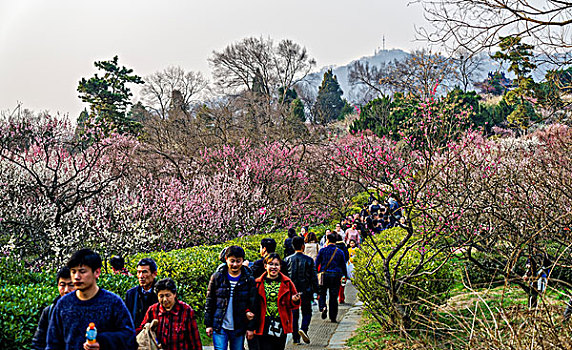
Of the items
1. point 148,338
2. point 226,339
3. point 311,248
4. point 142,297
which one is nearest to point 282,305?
point 226,339

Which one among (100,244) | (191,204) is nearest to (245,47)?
(191,204)

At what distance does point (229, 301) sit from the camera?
5762mm

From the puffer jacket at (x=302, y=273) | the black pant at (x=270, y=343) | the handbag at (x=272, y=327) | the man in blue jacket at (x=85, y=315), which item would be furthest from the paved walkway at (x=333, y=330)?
the man in blue jacket at (x=85, y=315)

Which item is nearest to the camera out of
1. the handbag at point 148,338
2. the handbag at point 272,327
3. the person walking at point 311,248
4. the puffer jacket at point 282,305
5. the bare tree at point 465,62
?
the handbag at point 148,338

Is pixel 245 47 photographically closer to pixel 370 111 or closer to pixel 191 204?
pixel 370 111

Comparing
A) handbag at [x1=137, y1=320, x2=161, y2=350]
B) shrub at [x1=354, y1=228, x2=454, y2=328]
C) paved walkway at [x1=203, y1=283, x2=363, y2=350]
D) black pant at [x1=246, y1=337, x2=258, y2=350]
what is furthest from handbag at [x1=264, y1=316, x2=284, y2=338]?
handbag at [x1=137, y1=320, x2=161, y2=350]

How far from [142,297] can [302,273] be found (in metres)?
3.15

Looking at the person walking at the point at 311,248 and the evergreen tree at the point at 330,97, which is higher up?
the evergreen tree at the point at 330,97

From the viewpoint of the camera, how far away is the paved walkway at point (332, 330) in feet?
24.9

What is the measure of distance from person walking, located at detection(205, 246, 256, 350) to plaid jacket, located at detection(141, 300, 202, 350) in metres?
0.83

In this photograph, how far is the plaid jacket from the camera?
482 centimetres

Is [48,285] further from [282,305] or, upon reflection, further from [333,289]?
[333,289]

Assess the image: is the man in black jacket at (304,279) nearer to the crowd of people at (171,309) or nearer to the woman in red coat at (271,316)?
the crowd of people at (171,309)

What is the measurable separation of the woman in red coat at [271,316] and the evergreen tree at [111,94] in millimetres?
26566
